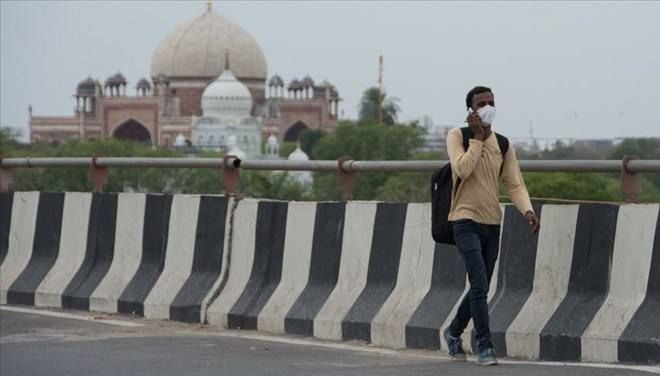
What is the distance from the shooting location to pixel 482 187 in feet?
34.3

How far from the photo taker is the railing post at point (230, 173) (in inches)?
516

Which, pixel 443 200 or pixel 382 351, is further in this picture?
pixel 382 351

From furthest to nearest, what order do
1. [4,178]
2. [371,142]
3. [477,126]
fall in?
1. [371,142]
2. [4,178]
3. [477,126]

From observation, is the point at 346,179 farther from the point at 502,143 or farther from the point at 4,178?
the point at 4,178

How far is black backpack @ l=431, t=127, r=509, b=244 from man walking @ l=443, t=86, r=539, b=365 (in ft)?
0.09

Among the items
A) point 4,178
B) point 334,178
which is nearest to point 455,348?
point 4,178

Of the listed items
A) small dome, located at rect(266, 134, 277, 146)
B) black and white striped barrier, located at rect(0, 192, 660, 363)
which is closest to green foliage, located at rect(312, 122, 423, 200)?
small dome, located at rect(266, 134, 277, 146)

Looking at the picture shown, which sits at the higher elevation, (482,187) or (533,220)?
(482,187)

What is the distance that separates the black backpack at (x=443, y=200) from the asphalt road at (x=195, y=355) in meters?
0.63

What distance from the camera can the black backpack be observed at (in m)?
10.5

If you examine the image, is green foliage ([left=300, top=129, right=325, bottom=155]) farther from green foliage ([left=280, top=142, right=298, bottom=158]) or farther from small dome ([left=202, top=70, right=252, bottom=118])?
small dome ([left=202, top=70, right=252, bottom=118])

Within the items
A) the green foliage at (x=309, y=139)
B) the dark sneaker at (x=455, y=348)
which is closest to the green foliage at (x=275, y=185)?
the green foliage at (x=309, y=139)

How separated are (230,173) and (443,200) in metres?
2.83

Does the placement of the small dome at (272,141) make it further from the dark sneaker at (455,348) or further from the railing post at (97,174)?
the dark sneaker at (455,348)
